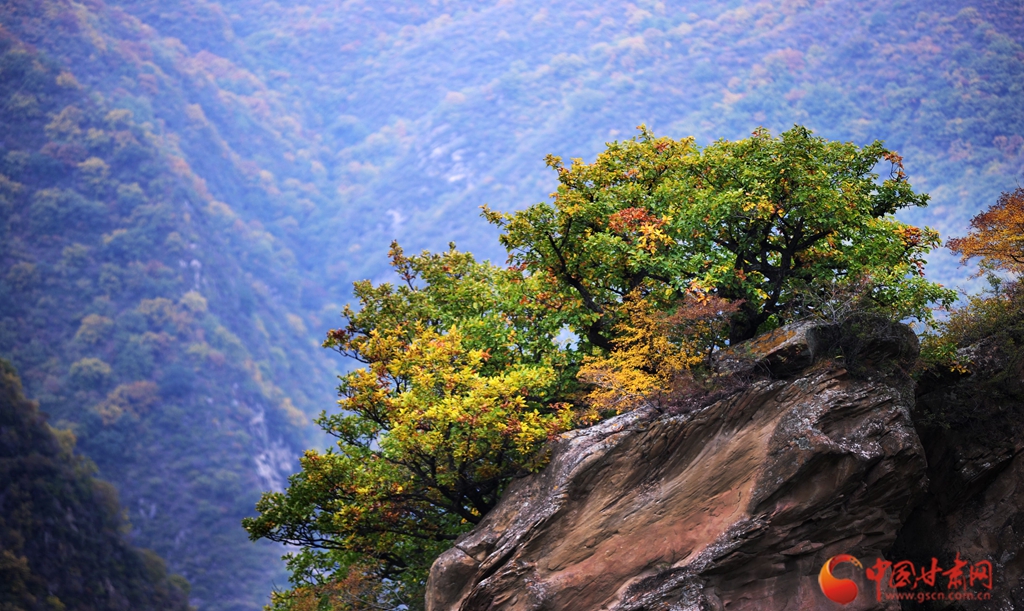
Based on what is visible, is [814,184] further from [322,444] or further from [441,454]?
[322,444]

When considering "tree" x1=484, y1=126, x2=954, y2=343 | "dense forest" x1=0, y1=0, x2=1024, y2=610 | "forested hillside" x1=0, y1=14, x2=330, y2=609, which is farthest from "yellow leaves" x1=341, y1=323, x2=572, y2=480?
"forested hillside" x1=0, y1=14, x2=330, y2=609

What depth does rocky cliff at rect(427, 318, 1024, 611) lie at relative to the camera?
16109 millimetres

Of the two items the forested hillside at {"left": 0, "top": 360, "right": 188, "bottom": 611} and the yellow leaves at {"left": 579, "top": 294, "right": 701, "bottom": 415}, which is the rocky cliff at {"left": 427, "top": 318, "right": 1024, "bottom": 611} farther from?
the forested hillside at {"left": 0, "top": 360, "right": 188, "bottom": 611}

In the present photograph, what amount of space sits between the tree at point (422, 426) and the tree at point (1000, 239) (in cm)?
1026

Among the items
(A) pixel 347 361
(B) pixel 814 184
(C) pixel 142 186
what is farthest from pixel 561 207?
(C) pixel 142 186

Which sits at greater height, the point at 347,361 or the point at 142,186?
the point at 142,186

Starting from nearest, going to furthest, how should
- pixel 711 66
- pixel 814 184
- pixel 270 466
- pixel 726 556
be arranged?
pixel 726 556 < pixel 814 184 < pixel 270 466 < pixel 711 66

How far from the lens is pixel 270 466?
468 feet

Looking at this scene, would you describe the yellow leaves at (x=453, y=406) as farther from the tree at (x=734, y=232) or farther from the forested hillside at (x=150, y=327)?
Result: the forested hillside at (x=150, y=327)

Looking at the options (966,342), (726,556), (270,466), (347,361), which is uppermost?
(347,361)

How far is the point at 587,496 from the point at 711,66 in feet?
602

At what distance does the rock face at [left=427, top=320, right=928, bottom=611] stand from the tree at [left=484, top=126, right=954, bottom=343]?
1741 millimetres

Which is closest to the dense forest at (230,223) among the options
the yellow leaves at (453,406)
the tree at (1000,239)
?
the tree at (1000,239)

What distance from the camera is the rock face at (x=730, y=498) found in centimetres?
1609
